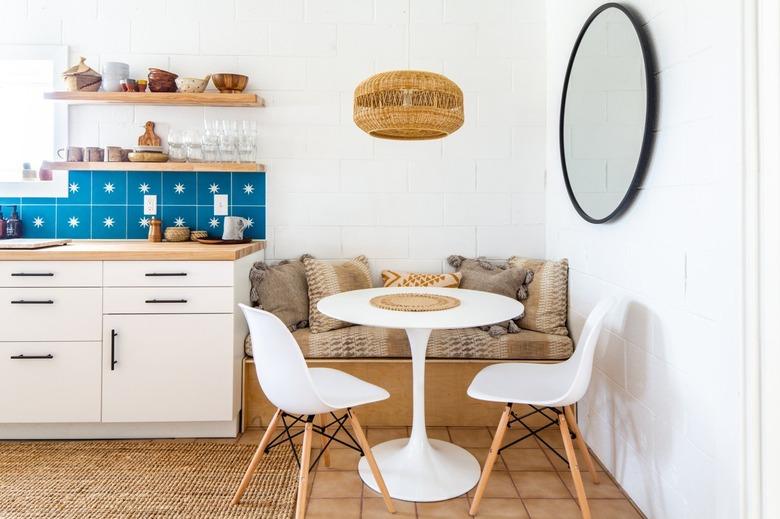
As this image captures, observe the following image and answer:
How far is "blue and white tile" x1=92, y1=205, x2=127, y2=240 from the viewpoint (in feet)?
10.2

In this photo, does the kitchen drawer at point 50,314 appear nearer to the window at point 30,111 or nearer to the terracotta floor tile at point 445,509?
the window at point 30,111

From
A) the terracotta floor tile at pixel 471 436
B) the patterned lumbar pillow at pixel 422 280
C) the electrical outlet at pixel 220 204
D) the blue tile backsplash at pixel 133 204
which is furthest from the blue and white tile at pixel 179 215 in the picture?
the terracotta floor tile at pixel 471 436

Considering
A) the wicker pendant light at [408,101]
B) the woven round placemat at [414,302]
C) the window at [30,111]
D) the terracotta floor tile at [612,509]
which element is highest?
the window at [30,111]

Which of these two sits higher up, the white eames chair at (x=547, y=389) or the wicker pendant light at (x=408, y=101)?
the wicker pendant light at (x=408, y=101)

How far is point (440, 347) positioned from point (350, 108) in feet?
4.77

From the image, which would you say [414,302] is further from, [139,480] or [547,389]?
[139,480]

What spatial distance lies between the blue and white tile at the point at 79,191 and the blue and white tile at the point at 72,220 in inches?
1.1

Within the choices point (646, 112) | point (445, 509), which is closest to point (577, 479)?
point (445, 509)

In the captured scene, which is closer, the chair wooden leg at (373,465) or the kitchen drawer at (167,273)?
the chair wooden leg at (373,465)

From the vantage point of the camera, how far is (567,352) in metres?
2.67

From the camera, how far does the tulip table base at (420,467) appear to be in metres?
2.04

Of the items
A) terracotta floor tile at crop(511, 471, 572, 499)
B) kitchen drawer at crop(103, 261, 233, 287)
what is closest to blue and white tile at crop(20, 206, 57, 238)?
kitchen drawer at crop(103, 261, 233, 287)

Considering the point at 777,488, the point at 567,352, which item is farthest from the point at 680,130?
the point at 567,352

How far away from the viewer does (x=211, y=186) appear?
10.3 feet
